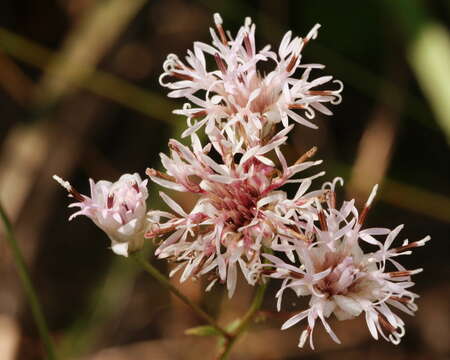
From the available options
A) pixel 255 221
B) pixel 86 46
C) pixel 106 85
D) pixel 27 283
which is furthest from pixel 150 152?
pixel 255 221

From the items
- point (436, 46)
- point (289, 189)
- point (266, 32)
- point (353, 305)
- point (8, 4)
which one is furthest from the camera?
point (8, 4)

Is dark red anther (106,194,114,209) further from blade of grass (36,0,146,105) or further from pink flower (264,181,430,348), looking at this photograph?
blade of grass (36,0,146,105)

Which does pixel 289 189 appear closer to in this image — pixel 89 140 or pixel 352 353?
pixel 352 353

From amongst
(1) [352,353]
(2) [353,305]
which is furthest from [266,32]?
(2) [353,305]

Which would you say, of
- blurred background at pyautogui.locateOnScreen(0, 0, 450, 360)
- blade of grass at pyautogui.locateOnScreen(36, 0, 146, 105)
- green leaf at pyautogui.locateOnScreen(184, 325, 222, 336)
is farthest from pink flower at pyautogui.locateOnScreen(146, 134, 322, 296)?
blade of grass at pyautogui.locateOnScreen(36, 0, 146, 105)

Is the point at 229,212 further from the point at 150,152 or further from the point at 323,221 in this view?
the point at 150,152

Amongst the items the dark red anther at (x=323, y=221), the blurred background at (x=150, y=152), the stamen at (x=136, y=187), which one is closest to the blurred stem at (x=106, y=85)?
the blurred background at (x=150, y=152)
